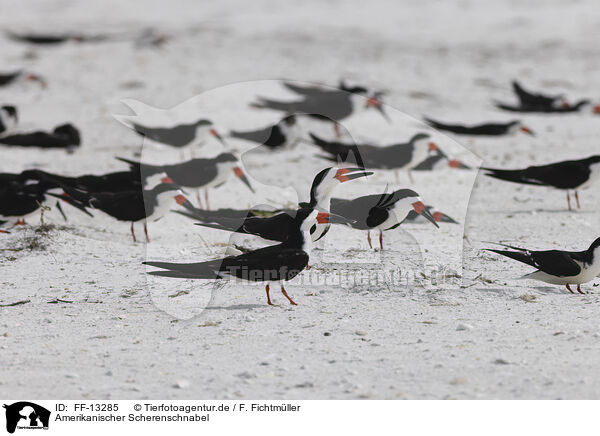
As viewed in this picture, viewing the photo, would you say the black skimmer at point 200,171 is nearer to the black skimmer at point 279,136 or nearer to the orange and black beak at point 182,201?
the orange and black beak at point 182,201

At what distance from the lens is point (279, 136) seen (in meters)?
8.70

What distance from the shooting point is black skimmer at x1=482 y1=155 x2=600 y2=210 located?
6629mm

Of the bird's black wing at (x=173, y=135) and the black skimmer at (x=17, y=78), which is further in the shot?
the black skimmer at (x=17, y=78)

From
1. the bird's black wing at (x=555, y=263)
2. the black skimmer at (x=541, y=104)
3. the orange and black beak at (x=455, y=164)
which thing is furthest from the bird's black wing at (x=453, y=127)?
the bird's black wing at (x=555, y=263)

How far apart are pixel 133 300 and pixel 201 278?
1.40 ft

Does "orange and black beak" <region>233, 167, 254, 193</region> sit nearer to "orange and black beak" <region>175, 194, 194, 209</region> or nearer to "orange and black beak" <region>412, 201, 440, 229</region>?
"orange and black beak" <region>175, 194, 194, 209</region>

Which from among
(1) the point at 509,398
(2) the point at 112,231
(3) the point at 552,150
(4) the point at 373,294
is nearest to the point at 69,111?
(2) the point at 112,231

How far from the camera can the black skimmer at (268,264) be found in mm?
4527

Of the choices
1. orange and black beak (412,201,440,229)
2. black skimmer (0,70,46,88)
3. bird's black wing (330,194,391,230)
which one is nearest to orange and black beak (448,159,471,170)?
orange and black beak (412,201,440,229)

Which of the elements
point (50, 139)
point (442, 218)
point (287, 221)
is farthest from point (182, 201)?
point (50, 139)

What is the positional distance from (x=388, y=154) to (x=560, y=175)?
151 cm

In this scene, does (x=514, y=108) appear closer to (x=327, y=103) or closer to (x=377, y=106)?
(x=377, y=106)
